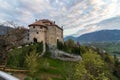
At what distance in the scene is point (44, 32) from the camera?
279 ft

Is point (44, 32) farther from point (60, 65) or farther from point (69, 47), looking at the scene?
point (60, 65)

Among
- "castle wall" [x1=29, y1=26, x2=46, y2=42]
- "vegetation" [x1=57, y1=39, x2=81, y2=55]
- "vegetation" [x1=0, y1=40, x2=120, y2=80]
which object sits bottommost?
"vegetation" [x1=0, y1=40, x2=120, y2=80]

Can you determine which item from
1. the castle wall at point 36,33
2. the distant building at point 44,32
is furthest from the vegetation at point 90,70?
the distant building at point 44,32

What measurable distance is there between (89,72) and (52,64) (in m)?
36.3

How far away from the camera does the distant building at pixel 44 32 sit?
272ft

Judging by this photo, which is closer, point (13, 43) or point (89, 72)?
point (13, 43)

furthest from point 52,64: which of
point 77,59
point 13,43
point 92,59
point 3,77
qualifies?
point 3,77

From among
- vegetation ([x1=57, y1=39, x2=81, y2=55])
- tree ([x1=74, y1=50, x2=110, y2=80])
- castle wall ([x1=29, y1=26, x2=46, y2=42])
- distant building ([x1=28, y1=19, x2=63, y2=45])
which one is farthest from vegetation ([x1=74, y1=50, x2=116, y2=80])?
vegetation ([x1=57, y1=39, x2=81, y2=55])

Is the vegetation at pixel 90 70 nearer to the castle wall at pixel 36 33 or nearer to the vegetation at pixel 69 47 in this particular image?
the castle wall at pixel 36 33

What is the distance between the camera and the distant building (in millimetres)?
83000

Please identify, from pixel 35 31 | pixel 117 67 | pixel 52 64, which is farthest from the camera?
pixel 117 67

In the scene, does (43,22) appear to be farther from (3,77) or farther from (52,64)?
(3,77)

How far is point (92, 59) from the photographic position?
130 feet

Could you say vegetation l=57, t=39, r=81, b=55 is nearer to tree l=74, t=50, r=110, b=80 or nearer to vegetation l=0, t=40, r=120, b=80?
vegetation l=0, t=40, r=120, b=80
